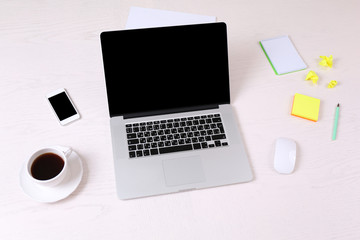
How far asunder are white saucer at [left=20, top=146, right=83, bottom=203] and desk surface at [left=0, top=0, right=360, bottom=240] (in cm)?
2

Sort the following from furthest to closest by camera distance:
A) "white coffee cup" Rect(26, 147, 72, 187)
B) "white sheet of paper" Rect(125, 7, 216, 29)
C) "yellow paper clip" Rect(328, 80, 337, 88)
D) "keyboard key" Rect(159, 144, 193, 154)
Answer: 1. "white sheet of paper" Rect(125, 7, 216, 29)
2. "yellow paper clip" Rect(328, 80, 337, 88)
3. "keyboard key" Rect(159, 144, 193, 154)
4. "white coffee cup" Rect(26, 147, 72, 187)

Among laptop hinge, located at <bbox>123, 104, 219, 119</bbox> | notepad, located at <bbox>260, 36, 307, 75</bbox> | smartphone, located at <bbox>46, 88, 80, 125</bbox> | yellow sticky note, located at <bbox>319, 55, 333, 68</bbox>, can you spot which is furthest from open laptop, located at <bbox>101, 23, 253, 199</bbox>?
yellow sticky note, located at <bbox>319, 55, 333, 68</bbox>

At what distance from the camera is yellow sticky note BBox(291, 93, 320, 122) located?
3.28ft

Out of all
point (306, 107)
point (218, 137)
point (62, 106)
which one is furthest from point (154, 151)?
point (306, 107)

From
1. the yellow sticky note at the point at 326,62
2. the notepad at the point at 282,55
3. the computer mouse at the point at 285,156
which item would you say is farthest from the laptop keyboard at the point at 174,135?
the yellow sticky note at the point at 326,62

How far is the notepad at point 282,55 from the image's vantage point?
111 cm

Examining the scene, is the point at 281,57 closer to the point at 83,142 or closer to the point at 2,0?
the point at 83,142

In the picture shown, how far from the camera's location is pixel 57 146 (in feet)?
2.98

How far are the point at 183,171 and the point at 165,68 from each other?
0.28 meters

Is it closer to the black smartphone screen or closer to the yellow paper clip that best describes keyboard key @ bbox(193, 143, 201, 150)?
the black smartphone screen

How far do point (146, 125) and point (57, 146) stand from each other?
9.3 inches

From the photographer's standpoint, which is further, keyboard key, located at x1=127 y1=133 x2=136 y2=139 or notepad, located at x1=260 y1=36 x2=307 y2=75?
notepad, located at x1=260 y1=36 x2=307 y2=75

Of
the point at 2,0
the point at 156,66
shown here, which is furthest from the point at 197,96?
the point at 2,0

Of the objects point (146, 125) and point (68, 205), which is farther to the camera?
point (146, 125)
